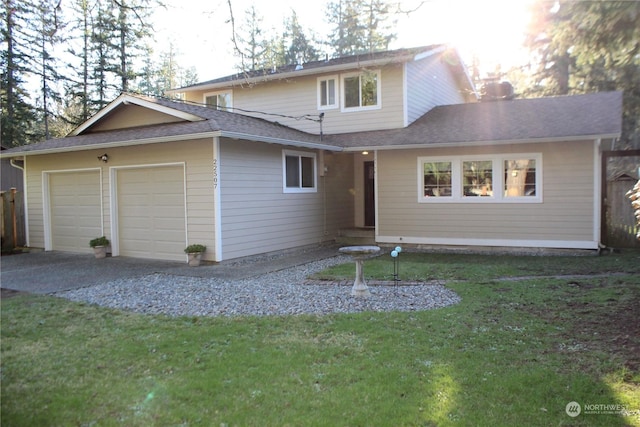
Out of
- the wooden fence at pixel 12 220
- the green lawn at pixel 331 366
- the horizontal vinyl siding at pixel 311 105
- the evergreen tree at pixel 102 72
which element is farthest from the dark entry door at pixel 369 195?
the evergreen tree at pixel 102 72

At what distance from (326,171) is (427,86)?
453cm

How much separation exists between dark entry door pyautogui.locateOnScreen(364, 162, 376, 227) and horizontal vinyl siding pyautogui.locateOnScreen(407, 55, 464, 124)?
219 centimetres

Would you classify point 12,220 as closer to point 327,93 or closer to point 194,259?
point 194,259

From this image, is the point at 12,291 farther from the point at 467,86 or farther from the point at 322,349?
the point at 467,86

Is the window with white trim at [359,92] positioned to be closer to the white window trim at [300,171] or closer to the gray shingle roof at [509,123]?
the gray shingle roof at [509,123]

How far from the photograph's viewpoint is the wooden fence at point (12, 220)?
1319 centimetres

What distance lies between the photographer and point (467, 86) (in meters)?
19.7

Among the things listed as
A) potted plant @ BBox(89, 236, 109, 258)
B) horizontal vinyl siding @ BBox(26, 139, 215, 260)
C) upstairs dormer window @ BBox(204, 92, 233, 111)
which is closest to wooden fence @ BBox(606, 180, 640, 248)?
horizontal vinyl siding @ BBox(26, 139, 215, 260)

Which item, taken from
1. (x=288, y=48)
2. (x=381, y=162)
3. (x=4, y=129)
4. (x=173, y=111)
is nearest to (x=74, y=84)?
(x=4, y=129)

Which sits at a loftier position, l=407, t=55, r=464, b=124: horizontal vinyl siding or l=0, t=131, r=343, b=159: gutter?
l=407, t=55, r=464, b=124: horizontal vinyl siding

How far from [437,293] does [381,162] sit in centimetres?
638

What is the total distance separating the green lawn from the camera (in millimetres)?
3416

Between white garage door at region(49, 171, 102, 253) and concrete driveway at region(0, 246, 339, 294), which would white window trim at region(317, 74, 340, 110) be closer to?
concrete driveway at region(0, 246, 339, 294)

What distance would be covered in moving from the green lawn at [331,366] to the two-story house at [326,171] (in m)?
4.51
